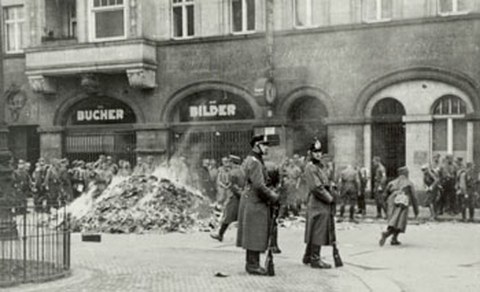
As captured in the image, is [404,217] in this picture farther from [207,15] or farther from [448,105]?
[207,15]

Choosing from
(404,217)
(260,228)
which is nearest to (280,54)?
(404,217)

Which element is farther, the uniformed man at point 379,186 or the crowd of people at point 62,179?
the crowd of people at point 62,179

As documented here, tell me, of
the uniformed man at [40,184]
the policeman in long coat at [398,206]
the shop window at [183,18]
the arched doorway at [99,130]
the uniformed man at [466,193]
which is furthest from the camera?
the arched doorway at [99,130]

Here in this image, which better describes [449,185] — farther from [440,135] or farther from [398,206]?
[398,206]

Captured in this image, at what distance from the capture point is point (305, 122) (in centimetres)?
2552

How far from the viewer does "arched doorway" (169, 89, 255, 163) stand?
26344 mm

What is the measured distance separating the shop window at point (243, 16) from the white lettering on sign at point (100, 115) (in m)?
5.59

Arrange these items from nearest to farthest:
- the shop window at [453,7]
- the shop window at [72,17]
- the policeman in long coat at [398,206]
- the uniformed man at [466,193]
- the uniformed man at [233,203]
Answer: the policeman in long coat at [398,206]
the uniformed man at [233,203]
the uniformed man at [466,193]
the shop window at [453,7]
the shop window at [72,17]

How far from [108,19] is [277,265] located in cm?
1816

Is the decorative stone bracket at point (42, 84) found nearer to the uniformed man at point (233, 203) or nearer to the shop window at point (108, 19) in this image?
the shop window at point (108, 19)

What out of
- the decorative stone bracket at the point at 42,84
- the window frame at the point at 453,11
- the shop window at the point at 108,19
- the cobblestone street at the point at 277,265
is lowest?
the cobblestone street at the point at 277,265

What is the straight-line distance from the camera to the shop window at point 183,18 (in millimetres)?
27234

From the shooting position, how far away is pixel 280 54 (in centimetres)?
2534

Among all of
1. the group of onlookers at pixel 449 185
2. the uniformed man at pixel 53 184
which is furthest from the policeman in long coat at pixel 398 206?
the uniformed man at pixel 53 184
